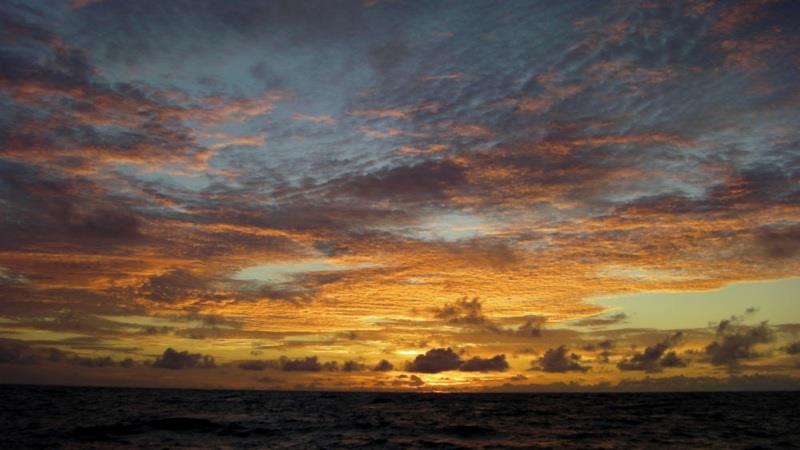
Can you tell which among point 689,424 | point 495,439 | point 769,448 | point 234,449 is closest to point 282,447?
point 234,449

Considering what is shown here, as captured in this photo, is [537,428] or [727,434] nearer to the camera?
[727,434]

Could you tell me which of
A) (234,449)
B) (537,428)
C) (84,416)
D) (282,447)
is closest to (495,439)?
(537,428)

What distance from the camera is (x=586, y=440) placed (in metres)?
48.3

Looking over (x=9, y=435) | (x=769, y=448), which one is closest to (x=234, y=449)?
(x=9, y=435)

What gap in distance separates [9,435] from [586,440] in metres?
48.3

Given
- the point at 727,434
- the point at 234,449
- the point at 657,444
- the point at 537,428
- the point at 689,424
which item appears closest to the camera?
the point at 234,449

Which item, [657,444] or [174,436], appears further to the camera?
[174,436]

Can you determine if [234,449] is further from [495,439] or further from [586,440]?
[586,440]

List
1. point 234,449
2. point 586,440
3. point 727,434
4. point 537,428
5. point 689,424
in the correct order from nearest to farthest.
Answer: point 234,449 → point 586,440 → point 727,434 → point 537,428 → point 689,424

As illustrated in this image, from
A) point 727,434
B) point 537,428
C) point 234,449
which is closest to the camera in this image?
point 234,449

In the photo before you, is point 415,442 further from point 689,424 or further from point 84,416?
point 84,416

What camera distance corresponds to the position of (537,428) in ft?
198

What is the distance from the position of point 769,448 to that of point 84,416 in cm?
7094

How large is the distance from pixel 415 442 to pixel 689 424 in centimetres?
3643
